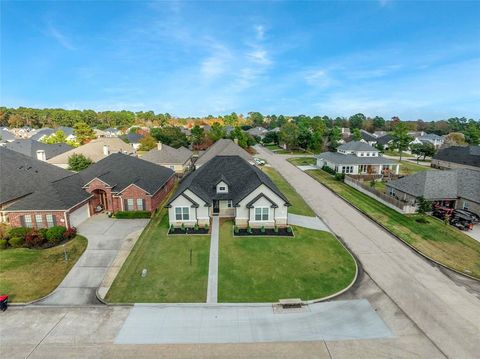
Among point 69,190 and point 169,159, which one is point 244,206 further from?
point 169,159

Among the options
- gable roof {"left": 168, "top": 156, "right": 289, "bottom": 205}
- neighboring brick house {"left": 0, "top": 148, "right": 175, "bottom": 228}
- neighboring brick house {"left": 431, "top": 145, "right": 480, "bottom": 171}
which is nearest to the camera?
neighboring brick house {"left": 0, "top": 148, "right": 175, "bottom": 228}

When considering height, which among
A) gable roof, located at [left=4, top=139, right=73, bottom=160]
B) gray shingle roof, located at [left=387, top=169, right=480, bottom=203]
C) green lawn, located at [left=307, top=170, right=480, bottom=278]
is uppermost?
gable roof, located at [left=4, top=139, right=73, bottom=160]

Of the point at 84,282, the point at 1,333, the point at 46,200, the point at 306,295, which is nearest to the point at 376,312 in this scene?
the point at 306,295

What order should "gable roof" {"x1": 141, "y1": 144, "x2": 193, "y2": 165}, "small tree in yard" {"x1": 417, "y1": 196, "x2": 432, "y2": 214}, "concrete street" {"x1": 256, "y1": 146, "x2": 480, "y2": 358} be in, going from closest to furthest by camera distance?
"concrete street" {"x1": 256, "y1": 146, "x2": 480, "y2": 358} → "small tree in yard" {"x1": 417, "y1": 196, "x2": 432, "y2": 214} → "gable roof" {"x1": 141, "y1": 144, "x2": 193, "y2": 165}

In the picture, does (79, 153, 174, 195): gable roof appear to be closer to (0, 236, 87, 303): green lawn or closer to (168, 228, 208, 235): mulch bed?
(168, 228, 208, 235): mulch bed

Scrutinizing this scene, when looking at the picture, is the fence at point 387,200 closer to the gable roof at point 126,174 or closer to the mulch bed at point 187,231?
the mulch bed at point 187,231

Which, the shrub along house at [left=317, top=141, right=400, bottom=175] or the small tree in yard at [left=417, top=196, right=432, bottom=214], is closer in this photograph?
the small tree in yard at [left=417, top=196, right=432, bottom=214]

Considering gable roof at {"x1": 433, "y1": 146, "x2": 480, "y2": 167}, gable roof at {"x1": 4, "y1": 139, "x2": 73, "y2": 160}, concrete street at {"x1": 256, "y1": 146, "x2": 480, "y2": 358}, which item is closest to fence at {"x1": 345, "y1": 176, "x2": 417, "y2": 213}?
concrete street at {"x1": 256, "y1": 146, "x2": 480, "y2": 358}

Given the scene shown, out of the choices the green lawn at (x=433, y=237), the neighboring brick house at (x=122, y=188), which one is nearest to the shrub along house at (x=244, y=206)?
the neighboring brick house at (x=122, y=188)

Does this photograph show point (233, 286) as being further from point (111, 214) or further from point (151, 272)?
point (111, 214)
